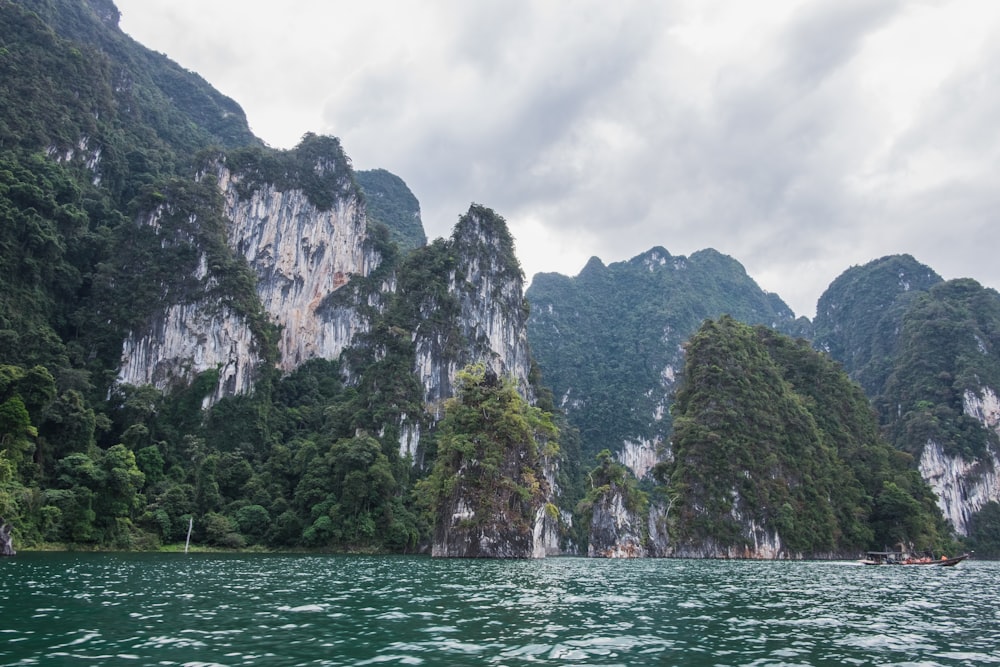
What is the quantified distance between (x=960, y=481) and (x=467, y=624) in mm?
121095

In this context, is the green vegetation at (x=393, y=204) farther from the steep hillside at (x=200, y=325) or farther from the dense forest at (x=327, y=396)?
the dense forest at (x=327, y=396)

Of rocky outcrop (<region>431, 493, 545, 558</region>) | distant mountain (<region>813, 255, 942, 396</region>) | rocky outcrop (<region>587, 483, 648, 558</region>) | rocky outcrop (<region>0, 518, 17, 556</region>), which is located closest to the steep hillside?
rocky outcrop (<region>0, 518, 17, 556</region>)

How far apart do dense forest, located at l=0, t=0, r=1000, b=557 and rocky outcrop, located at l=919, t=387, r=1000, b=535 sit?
8.61ft

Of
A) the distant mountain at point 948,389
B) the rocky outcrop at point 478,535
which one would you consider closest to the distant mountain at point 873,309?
the distant mountain at point 948,389

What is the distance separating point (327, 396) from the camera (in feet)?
342

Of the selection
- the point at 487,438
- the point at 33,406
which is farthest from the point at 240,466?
the point at 487,438

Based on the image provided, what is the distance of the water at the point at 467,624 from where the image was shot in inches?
385

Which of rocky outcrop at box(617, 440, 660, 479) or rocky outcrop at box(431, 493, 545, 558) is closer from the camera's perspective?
rocky outcrop at box(431, 493, 545, 558)

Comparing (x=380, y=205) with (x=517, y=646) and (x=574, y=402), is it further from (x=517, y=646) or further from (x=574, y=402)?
(x=517, y=646)

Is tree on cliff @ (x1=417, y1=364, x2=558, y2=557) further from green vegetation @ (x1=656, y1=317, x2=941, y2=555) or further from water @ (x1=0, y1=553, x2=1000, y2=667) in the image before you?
water @ (x1=0, y1=553, x2=1000, y2=667)

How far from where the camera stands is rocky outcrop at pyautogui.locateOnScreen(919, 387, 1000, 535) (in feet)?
337

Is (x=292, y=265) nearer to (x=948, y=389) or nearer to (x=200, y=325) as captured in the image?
(x=200, y=325)

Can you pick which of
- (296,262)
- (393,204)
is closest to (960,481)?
(296,262)

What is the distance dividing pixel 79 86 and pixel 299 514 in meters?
80.1
